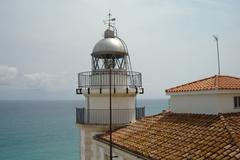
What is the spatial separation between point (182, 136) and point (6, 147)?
5534cm

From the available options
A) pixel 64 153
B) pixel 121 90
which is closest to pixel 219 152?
pixel 121 90

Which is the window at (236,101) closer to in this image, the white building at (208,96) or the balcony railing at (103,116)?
the white building at (208,96)

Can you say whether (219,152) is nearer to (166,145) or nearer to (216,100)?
(166,145)

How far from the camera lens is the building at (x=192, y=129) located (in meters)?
10.5

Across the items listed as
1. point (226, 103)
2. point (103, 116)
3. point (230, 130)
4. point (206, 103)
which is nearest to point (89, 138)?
point (103, 116)

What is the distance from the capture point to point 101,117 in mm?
18812

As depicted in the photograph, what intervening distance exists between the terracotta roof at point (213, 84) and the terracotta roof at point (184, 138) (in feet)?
3.79

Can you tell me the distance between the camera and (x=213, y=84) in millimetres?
14922

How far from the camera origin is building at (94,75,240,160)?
10516mm

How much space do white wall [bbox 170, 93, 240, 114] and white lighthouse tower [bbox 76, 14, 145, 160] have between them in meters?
→ 3.63

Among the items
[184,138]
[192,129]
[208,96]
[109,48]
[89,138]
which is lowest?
[89,138]

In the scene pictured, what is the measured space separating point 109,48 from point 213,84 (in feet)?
20.8

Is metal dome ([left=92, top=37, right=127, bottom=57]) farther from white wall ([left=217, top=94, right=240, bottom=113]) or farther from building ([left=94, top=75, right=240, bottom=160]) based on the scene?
white wall ([left=217, top=94, right=240, bottom=113])

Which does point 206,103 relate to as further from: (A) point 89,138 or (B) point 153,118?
(A) point 89,138
